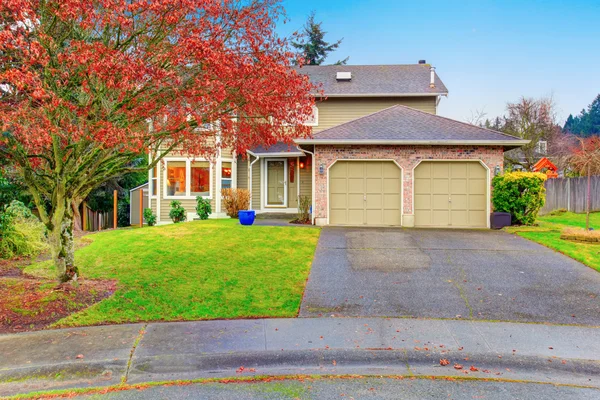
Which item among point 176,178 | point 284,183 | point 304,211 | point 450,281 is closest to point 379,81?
point 284,183

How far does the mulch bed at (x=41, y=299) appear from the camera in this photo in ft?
18.4

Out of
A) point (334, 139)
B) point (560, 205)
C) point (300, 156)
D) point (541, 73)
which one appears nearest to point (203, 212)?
point (300, 156)

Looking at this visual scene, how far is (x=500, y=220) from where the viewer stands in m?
13.3

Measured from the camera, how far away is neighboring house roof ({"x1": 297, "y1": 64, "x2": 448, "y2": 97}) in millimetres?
18188

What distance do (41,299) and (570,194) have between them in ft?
73.6

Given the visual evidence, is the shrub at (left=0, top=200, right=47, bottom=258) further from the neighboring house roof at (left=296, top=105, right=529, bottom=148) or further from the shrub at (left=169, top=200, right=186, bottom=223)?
the neighboring house roof at (left=296, top=105, right=529, bottom=148)

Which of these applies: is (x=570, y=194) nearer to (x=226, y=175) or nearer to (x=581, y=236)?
(x=581, y=236)

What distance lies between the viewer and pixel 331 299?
21.8ft

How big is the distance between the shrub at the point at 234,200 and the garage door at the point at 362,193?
165 inches

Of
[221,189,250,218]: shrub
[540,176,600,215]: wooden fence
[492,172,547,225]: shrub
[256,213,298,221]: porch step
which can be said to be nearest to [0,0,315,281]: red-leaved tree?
[492,172,547,225]: shrub

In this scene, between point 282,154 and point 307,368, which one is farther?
point 282,154

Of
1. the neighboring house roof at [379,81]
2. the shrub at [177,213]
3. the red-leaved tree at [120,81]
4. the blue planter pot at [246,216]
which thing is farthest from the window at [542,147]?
the red-leaved tree at [120,81]

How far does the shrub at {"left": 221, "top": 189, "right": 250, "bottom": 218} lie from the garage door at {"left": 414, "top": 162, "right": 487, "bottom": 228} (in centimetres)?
685

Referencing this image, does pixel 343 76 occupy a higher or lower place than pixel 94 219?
higher
